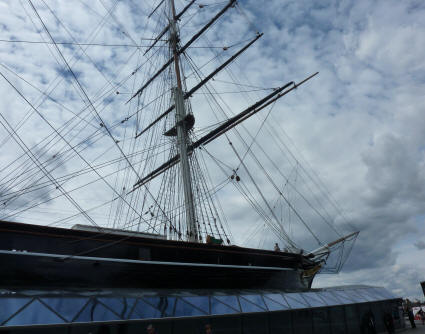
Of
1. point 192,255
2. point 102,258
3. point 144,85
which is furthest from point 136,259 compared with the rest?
point 144,85

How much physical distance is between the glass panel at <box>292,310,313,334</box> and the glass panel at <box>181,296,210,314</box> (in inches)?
126

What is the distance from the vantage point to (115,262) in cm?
917

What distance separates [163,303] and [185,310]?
1.98ft

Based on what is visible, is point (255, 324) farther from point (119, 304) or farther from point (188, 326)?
point (119, 304)

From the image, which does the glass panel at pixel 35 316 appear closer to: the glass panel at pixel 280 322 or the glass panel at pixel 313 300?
the glass panel at pixel 280 322

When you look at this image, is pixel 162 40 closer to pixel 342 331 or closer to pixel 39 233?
pixel 39 233

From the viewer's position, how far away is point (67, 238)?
8672 mm

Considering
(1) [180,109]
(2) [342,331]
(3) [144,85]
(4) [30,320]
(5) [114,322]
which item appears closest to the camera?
(4) [30,320]

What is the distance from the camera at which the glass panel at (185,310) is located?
323 inches

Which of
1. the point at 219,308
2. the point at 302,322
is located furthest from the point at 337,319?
the point at 219,308

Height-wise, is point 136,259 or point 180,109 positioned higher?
point 180,109

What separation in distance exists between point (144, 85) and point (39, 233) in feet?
53.7

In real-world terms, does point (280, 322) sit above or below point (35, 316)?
below

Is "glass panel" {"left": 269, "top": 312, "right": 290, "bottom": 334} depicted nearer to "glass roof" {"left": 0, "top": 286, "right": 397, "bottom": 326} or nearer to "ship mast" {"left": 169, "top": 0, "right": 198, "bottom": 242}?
"glass roof" {"left": 0, "top": 286, "right": 397, "bottom": 326}
